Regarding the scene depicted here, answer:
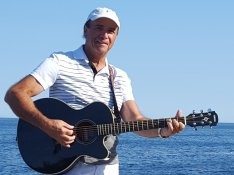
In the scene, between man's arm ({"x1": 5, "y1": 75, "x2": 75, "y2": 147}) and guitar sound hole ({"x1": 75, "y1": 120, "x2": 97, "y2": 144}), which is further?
guitar sound hole ({"x1": 75, "y1": 120, "x2": 97, "y2": 144})

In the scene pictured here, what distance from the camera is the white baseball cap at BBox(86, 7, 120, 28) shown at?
455 centimetres

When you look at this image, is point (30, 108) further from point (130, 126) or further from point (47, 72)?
point (130, 126)

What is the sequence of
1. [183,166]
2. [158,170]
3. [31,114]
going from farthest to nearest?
[183,166]
[158,170]
[31,114]

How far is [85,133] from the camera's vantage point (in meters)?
4.67

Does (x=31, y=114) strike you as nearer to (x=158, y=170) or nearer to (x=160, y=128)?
(x=160, y=128)

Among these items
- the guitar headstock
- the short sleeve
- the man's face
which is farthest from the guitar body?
the guitar headstock

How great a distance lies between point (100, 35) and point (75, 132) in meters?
0.76

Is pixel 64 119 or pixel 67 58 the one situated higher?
pixel 67 58

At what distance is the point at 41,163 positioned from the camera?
4680 mm

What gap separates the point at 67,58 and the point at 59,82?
0.19 m

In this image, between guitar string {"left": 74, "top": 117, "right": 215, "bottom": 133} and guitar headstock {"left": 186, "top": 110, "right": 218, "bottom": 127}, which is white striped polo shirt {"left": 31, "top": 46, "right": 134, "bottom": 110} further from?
guitar headstock {"left": 186, "top": 110, "right": 218, "bottom": 127}

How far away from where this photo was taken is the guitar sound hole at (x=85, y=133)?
4.66 m

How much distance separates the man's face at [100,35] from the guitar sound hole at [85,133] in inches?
22.3

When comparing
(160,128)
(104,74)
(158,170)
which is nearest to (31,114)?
(104,74)
